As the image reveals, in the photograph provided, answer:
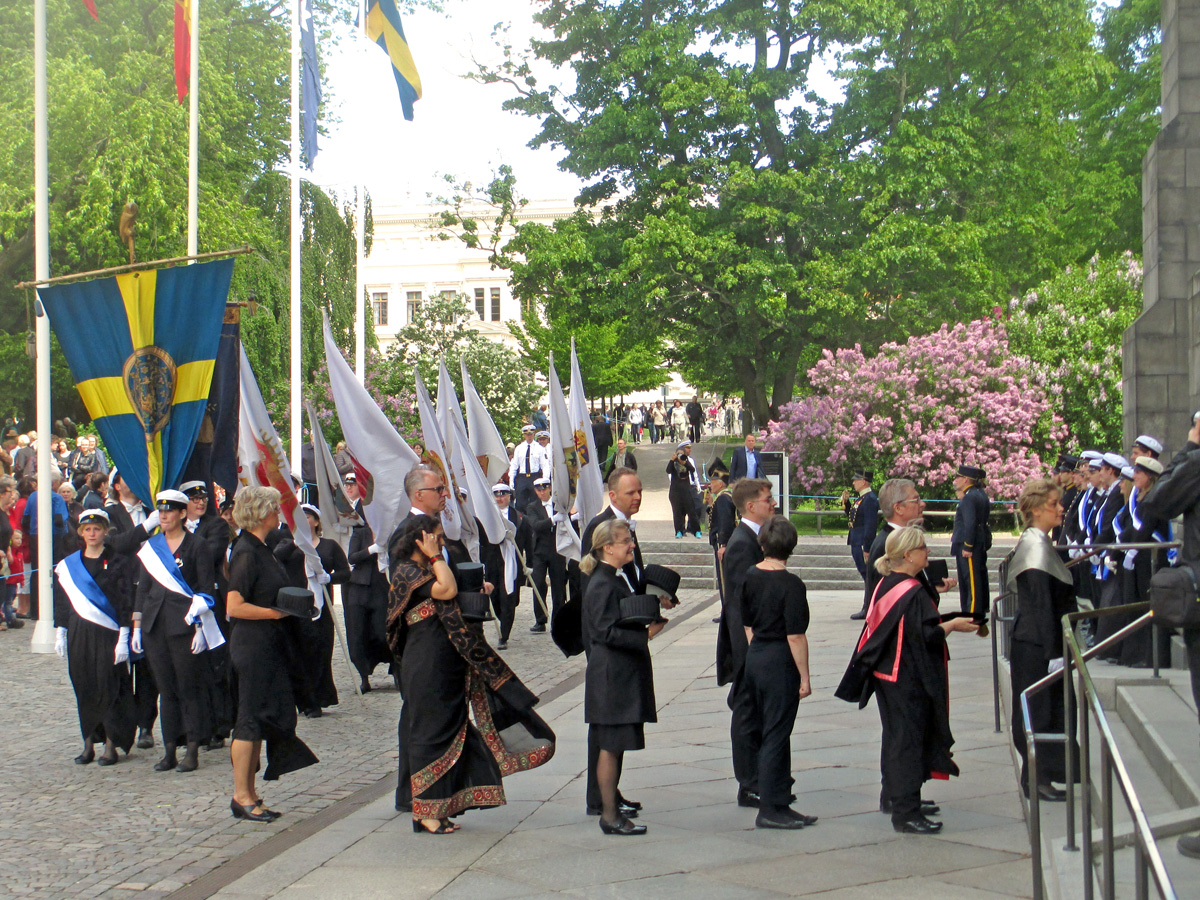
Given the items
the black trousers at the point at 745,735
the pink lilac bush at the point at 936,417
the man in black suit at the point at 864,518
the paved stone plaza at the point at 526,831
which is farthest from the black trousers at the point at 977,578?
the pink lilac bush at the point at 936,417

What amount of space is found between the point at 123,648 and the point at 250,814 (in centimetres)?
207

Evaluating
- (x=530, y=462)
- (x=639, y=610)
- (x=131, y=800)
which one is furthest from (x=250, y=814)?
(x=530, y=462)

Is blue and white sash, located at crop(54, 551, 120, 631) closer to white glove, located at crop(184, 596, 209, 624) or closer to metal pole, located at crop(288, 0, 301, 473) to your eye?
white glove, located at crop(184, 596, 209, 624)

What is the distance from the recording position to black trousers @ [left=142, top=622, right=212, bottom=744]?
26.5 feet

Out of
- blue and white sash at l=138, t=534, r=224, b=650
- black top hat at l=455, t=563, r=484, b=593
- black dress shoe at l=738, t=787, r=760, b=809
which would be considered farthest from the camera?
blue and white sash at l=138, t=534, r=224, b=650

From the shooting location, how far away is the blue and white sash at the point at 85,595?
8594 millimetres

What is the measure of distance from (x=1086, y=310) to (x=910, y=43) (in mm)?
7555

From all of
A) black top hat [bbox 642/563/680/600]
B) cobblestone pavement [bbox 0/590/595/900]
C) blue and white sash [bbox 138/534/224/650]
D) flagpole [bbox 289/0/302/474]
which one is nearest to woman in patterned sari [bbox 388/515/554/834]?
black top hat [bbox 642/563/680/600]

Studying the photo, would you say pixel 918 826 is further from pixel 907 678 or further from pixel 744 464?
pixel 744 464

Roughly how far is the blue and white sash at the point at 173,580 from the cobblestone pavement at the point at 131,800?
90cm

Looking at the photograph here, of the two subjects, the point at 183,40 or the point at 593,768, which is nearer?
the point at 593,768

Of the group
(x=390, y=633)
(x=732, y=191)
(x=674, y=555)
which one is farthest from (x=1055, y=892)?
(x=732, y=191)

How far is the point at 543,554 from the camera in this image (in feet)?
49.6

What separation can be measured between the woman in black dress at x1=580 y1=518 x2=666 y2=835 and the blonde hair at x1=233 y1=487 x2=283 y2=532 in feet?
6.05
